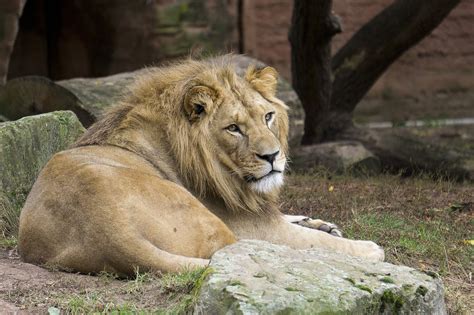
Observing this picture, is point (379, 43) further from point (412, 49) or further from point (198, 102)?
point (198, 102)

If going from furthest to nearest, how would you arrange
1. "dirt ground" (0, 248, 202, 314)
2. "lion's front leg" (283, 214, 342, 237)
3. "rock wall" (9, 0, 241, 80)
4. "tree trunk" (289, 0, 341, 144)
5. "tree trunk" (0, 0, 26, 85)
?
1. "rock wall" (9, 0, 241, 80)
2. "tree trunk" (0, 0, 26, 85)
3. "tree trunk" (289, 0, 341, 144)
4. "lion's front leg" (283, 214, 342, 237)
5. "dirt ground" (0, 248, 202, 314)

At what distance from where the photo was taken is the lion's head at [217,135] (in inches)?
214

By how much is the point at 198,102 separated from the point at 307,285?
1.79 meters

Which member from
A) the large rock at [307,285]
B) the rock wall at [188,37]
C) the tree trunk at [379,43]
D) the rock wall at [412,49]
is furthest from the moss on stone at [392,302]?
the rock wall at [412,49]

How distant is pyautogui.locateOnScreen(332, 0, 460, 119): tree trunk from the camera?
1009 cm

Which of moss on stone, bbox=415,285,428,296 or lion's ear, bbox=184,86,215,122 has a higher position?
lion's ear, bbox=184,86,215,122

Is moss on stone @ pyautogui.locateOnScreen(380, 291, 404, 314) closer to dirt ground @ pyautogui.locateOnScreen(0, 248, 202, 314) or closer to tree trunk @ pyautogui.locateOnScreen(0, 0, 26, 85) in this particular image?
dirt ground @ pyautogui.locateOnScreen(0, 248, 202, 314)

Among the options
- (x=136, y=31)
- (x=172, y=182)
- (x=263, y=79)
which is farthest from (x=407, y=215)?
(x=136, y=31)

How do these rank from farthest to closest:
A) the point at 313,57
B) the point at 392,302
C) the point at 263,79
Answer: the point at 313,57
the point at 263,79
the point at 392,302

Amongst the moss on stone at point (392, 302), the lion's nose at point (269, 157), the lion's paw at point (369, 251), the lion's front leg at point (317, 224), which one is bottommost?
the lion's front leg at point (317, 224)

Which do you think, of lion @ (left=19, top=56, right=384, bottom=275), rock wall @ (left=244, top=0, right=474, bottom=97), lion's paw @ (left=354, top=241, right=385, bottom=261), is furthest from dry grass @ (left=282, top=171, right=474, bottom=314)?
rock wall @ (left=244, top=0, right=474, bottom=97)

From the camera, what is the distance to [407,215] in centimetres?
681

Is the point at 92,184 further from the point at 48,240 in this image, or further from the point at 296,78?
the point at 296,78

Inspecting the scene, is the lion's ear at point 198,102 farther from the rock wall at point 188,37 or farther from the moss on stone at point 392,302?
the rock wall at point 188,37
